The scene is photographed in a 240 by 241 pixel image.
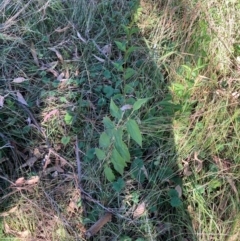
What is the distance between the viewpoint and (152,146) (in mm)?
1931

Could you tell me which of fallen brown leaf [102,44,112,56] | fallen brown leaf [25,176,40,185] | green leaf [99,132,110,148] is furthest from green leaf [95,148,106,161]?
fallen brown leaf [102,44,112,56]

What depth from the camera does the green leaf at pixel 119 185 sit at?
1.80 metres

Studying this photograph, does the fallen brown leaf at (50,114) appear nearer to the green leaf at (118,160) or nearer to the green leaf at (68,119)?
the green leaf at (68,119)

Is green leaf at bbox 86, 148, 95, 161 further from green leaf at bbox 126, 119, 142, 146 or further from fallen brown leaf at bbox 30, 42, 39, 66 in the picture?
fallen brown leaf at bbox 30, 42, 39, 66

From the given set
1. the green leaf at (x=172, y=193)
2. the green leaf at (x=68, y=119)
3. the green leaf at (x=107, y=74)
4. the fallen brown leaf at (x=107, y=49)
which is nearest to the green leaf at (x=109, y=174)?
the green leaf at (x=172, y=193)

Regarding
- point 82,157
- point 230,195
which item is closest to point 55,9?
point 82,157

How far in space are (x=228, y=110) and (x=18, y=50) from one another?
1.35 metres

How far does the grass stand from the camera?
1.76 m

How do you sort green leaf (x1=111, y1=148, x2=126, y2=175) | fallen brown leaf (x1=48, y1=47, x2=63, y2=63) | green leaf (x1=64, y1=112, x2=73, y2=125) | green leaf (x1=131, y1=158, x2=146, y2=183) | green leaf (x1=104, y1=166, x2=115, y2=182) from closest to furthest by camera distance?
1. green leaf (x1=111, y1=148, x2=126, y2=175)
2. green leaf (x1=104, y1=166, x2=115, y2=182)
3. green leaf (x1=131, y1=158, x2=146, y2=183)
4. green leaf (x1=64, y1=112, x2=73, y2=125)
5. fallen brown leaf (x1=48, y1=47, x2=63, y2=63)

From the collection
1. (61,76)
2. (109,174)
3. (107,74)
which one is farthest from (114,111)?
(61,76)

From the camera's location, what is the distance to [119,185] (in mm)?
1801

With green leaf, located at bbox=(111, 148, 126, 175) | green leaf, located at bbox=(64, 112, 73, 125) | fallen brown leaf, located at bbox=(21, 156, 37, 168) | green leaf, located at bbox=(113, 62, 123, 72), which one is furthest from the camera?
green leaf, located at bbox=(113, 62, 123, 72)

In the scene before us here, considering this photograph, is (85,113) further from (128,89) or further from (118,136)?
(118,136)

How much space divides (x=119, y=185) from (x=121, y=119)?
1.15 feet
